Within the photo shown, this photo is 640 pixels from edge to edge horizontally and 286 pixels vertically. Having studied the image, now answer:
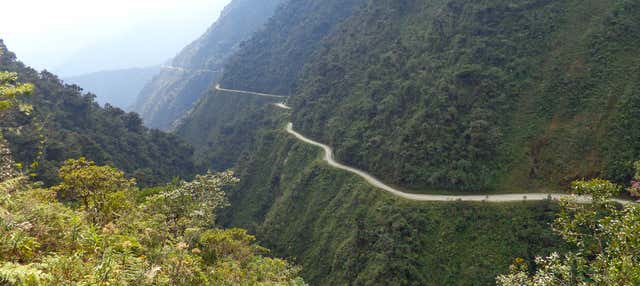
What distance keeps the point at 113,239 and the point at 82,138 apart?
181ft

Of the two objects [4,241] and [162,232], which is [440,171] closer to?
[162,232]

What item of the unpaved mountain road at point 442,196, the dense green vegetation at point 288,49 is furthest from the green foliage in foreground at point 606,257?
the dense green vegetation at point 288,49

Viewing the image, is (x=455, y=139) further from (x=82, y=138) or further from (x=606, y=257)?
(x=82, y=138)

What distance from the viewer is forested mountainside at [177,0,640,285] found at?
37.9 m

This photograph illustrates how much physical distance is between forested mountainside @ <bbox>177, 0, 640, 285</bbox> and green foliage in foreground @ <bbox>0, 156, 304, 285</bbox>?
2232cm

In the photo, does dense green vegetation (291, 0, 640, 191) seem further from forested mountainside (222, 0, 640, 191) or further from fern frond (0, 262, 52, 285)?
fern frond (0, 262, 52, 285)

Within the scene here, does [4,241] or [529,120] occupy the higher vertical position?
[4,241]

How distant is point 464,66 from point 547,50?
33.1 feet

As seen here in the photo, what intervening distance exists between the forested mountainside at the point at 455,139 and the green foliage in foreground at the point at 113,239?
22320 mm

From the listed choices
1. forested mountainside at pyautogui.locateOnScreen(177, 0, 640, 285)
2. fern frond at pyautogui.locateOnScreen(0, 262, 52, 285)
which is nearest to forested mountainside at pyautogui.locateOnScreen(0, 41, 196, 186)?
forested mountainside at pyautogui.locateOnScreen(177, 0, 640, 285)

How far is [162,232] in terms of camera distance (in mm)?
16156

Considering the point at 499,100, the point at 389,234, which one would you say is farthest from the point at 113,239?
the point at 499,100

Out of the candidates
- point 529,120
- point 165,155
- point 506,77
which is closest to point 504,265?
point 529,120

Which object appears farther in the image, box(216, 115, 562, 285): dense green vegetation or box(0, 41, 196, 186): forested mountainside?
box(0, 41, 196, 186): forested mountainside
